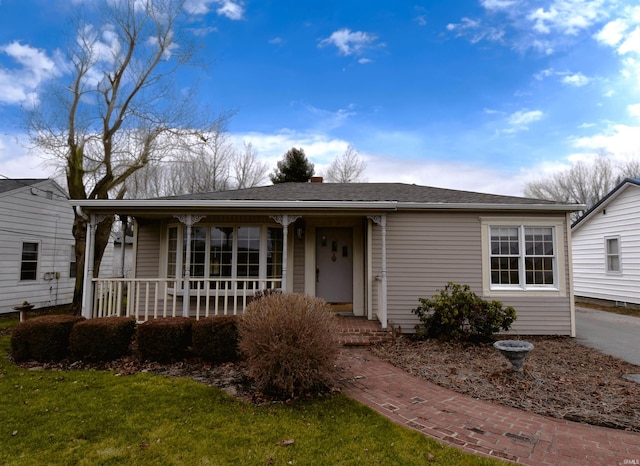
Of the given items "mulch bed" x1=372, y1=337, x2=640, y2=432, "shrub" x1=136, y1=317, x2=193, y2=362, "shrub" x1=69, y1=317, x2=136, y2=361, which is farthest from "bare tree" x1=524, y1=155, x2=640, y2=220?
"shrub" x1=69, y1=317, x2=136, y2=361

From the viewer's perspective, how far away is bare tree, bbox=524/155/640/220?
88.3 ft

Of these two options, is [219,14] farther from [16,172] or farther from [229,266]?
[16,172]

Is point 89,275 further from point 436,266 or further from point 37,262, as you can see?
point 436,266

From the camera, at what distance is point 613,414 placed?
3.67 m

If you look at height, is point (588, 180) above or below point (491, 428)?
above

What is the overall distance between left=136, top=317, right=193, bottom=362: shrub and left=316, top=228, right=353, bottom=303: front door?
3.86 m

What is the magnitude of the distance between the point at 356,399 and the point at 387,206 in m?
4.09

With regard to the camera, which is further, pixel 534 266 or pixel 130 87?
pixel 130 87

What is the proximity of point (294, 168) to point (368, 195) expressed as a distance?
14599 millimetres

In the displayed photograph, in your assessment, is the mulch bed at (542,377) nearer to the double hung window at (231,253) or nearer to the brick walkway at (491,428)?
the brick walkway at (491,428)

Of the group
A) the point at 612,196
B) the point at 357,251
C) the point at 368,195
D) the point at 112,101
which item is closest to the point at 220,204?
the point at 357,251

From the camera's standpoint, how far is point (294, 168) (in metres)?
22.7

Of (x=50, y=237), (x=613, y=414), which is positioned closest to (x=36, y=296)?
(x=50, y=237)

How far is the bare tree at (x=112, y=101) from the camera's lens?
37.6 ft
